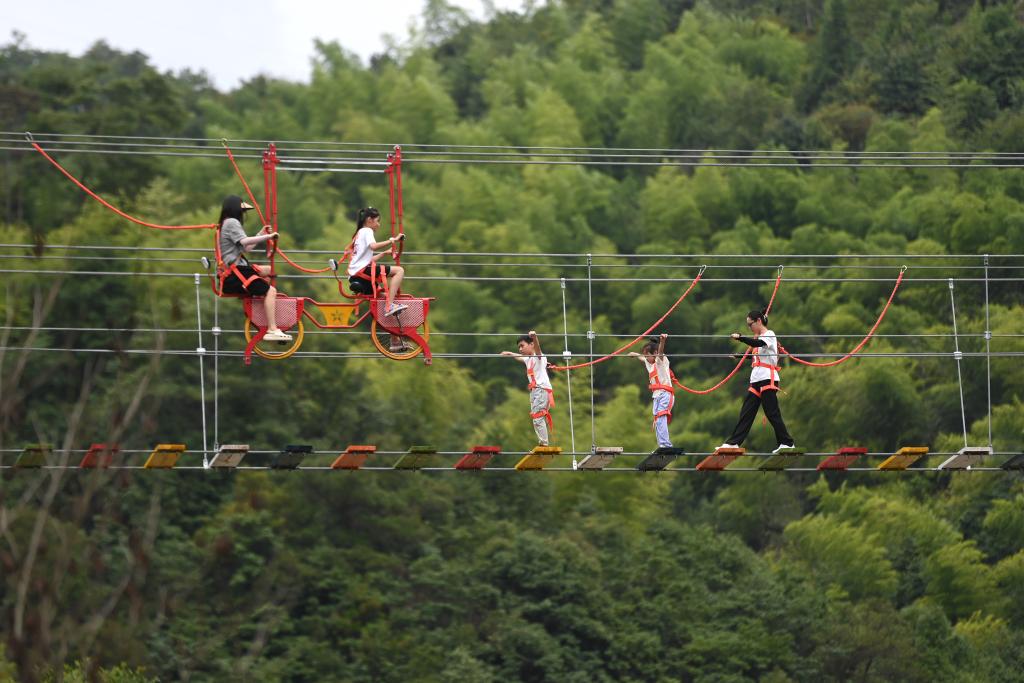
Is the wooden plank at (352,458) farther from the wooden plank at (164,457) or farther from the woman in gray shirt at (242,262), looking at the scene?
the wooden plank at (164,457)

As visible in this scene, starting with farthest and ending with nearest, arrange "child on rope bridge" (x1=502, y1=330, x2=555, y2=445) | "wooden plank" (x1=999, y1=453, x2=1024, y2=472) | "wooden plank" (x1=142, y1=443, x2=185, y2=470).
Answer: "wooden plank" (x1=999, y1=453, x2=1024, y2=472), "child on rope bridge" (x1=502, y1=330, x2=555, y2=445), "wooden plank" (x1=142, y1=443, x2=185, y2=470)

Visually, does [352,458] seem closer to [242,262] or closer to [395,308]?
[395,308]

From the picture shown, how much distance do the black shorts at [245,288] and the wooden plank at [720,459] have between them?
436 centimetres

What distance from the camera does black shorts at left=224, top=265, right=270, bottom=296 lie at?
19.5 meters

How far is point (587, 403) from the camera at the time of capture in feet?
178

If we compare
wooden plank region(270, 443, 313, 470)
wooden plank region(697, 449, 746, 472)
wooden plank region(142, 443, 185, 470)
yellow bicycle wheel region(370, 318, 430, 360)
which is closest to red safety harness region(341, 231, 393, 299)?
yellow bicycle wheel region(370, 318, 430, 360)

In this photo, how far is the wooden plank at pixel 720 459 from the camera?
64.0ft

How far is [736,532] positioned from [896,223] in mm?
11701

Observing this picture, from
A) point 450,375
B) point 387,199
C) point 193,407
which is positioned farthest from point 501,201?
point 193,407

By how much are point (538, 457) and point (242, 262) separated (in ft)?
10.6

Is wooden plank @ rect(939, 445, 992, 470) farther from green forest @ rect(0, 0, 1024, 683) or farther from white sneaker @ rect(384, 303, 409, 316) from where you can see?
green forest @ rect(0, 0, 1024, 683)

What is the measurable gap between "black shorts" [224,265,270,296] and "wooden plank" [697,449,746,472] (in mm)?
4360

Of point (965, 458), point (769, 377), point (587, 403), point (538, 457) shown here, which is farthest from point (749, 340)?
point (587, 403)

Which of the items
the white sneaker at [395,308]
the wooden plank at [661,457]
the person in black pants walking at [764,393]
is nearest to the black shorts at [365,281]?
the white sneaker at [395,308]
